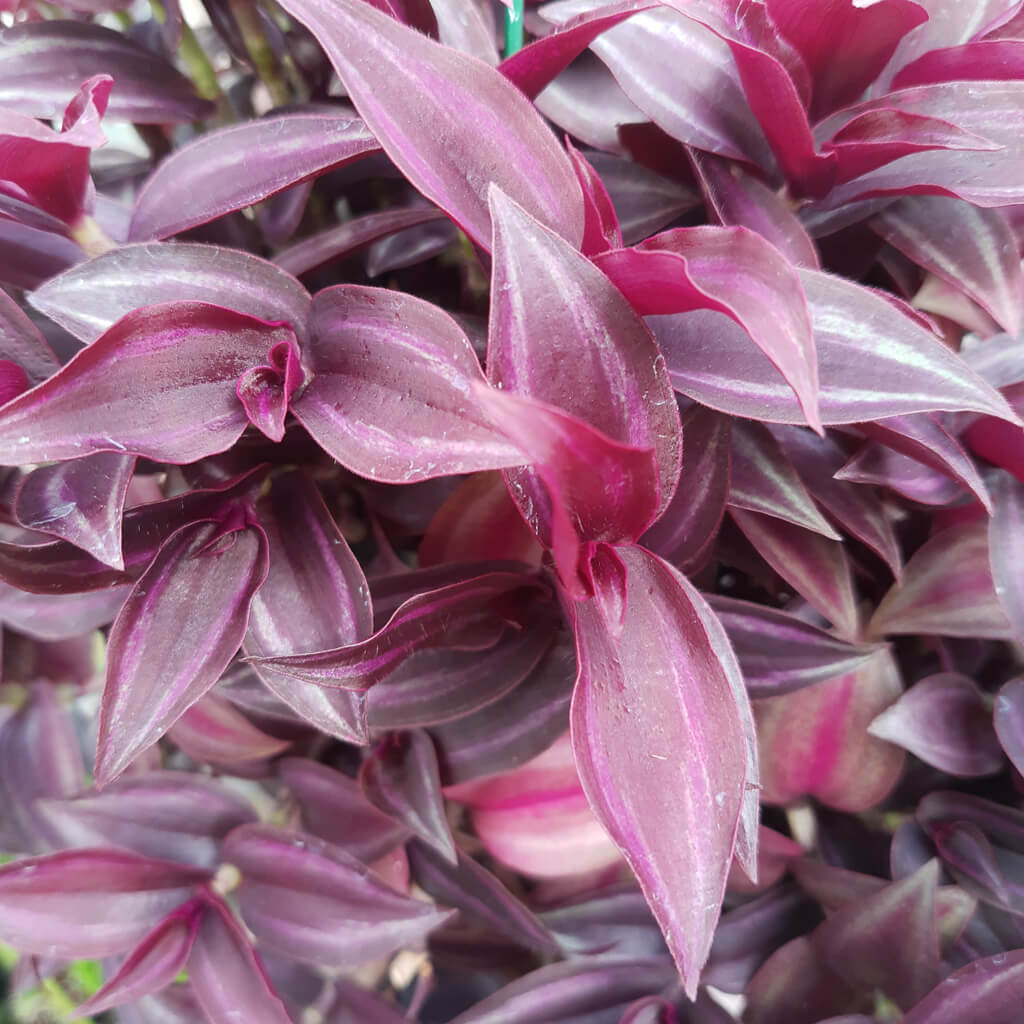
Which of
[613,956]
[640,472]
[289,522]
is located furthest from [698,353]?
[613,956]

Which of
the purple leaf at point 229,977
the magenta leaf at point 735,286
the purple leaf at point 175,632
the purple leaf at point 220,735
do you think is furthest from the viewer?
the purple leaf at point 220,735

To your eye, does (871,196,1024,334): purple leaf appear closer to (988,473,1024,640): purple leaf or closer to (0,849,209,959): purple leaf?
(988,473,1024,640): purple leaf

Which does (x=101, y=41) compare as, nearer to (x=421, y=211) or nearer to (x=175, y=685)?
(x=421, y=211)

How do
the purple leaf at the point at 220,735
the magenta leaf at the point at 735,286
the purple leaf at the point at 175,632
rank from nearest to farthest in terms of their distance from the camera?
the magenta leaf at the point at 735,286 → the purple leaf at the point at 175,632 → the purple leaf at the point at 220,735

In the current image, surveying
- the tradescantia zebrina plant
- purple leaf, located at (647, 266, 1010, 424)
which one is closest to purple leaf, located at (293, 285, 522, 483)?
the tradescantia zebrina plant

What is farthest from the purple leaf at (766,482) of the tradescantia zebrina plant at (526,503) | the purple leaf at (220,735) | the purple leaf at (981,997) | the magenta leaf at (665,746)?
the purple leaf at (220,735)

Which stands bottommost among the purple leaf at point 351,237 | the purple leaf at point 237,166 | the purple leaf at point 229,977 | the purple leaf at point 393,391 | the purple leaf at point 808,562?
the purple leaf at point 229,977

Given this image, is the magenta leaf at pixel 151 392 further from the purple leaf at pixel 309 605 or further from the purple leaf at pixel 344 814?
the purple leaf at pixel 344 814
